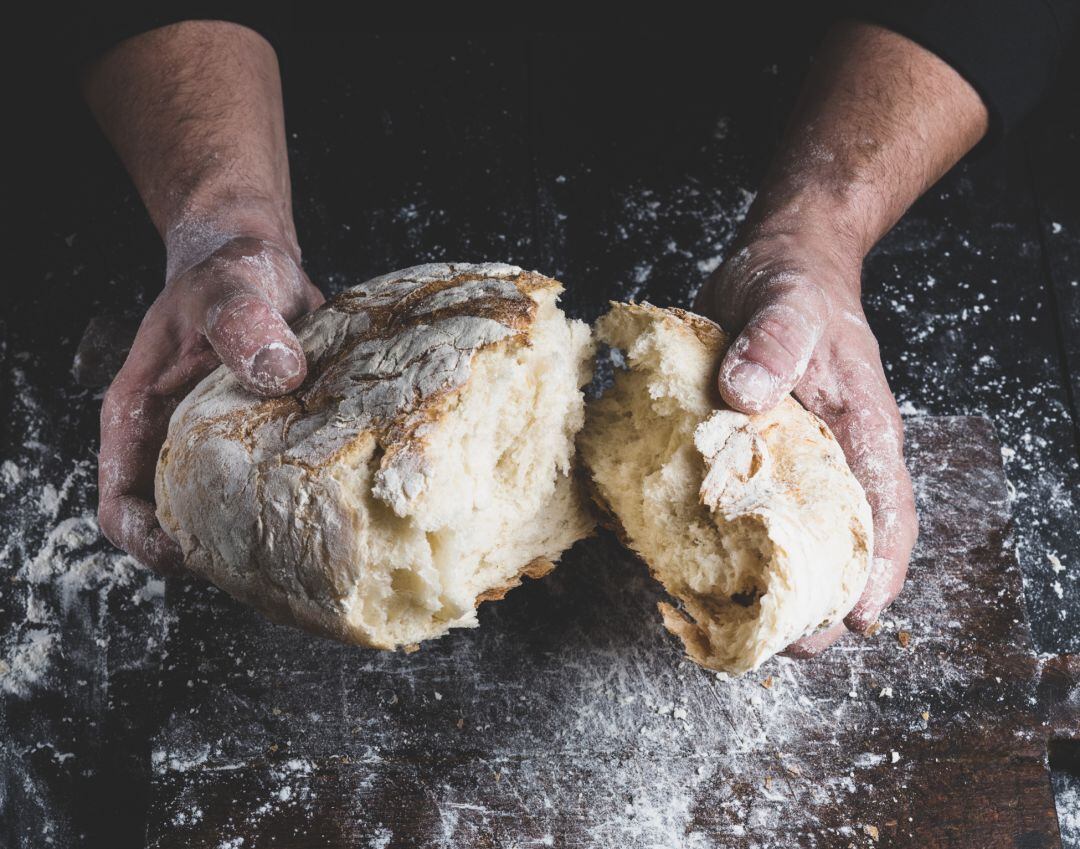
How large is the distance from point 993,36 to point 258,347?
2.03 meters

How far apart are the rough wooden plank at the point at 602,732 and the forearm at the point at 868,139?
3.09 feet

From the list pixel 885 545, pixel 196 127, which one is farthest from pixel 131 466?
pixel 885 545

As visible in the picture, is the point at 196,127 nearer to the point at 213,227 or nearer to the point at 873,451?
the point at 213,227

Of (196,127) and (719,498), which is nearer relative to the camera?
(719,498)

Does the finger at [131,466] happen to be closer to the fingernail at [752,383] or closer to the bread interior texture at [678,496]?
the bread interior texture at [678,496]

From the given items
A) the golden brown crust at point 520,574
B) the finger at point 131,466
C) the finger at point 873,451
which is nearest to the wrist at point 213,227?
the finger at point 131,466

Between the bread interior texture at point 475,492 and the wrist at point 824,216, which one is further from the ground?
the wrist at point 824,216

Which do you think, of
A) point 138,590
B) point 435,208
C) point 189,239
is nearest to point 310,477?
point 189,239

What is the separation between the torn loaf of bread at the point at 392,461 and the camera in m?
1.72

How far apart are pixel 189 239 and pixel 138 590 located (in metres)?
0.99

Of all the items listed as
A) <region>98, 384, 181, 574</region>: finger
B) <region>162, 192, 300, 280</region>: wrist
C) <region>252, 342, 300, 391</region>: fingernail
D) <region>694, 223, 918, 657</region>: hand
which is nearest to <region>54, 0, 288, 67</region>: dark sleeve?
<region>162, 192, 300, 280</region>: wrist

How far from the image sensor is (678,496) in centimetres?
189

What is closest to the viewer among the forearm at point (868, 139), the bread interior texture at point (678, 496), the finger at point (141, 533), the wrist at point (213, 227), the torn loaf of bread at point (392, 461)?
the torn loaf of bread at point (392, 461)

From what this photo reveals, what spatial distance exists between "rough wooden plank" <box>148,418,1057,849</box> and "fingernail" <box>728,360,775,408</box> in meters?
0.68
